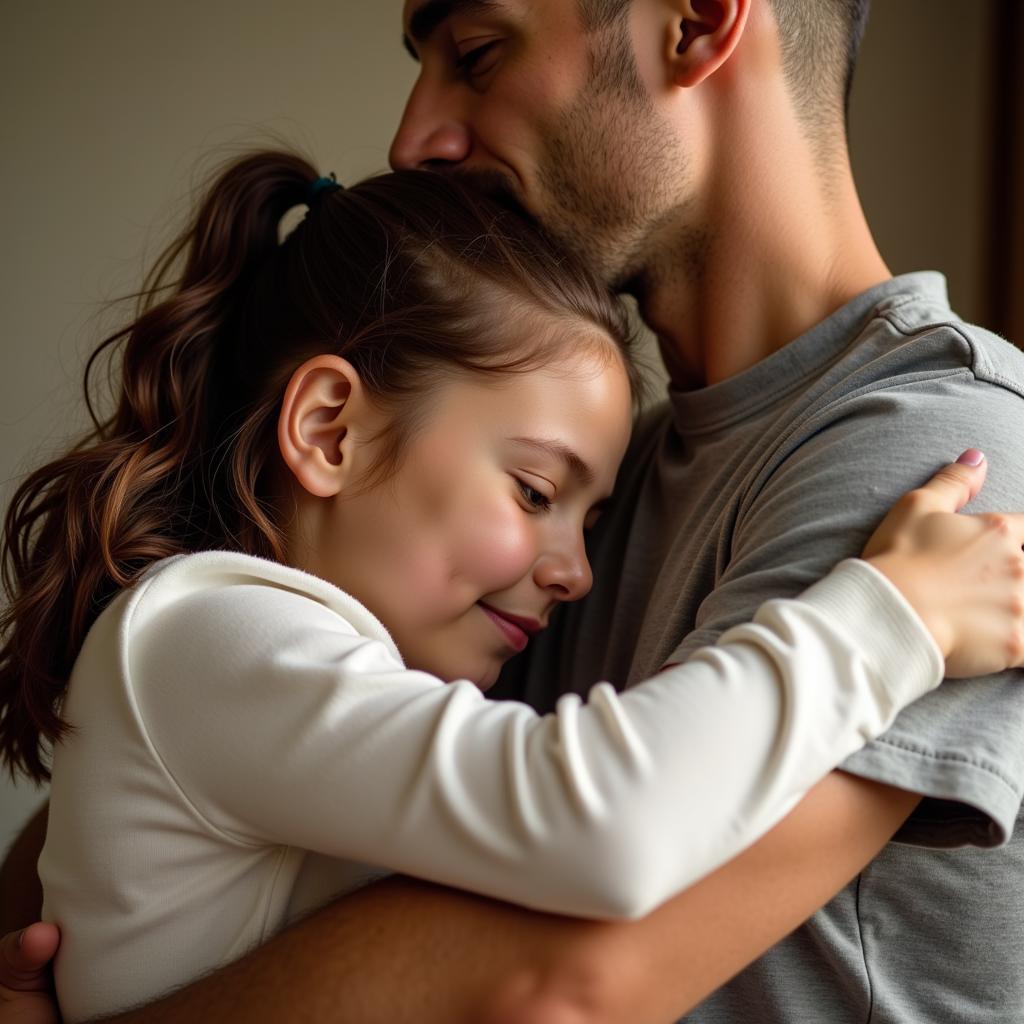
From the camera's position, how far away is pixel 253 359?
138 centimetres

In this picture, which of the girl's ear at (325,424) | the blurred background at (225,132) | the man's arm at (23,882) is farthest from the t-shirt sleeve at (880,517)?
the blurred background at (225,132)

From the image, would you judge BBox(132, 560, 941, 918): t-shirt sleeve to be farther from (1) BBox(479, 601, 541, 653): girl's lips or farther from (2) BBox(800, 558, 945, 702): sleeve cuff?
(1) BBox(479, 601, 541, 653): girl's lips

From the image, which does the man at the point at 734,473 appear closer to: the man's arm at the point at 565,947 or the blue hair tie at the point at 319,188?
the man's arm at the point at 565,947

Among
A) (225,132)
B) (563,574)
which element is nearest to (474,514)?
(563,574)

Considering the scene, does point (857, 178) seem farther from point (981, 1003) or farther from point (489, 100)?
point (981, 1003)

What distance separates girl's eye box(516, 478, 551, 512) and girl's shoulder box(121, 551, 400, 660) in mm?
240

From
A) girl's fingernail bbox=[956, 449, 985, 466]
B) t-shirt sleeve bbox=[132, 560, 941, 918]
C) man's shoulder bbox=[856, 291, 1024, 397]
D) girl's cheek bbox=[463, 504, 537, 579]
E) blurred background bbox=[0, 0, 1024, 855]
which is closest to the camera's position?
t-shirt sleeve bbox=[132, 560, 941, 918]

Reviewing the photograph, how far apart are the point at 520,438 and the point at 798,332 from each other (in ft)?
1.45

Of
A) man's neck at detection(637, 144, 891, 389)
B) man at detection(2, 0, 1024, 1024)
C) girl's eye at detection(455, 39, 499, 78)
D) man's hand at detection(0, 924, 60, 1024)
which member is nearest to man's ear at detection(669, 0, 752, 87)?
man at detection(2, 0, 1024, 1024)

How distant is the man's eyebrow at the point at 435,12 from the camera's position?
4.89 feet

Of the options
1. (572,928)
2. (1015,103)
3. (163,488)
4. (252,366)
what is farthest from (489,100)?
(1015,103)

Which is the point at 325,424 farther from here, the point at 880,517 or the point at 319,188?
the point at 880,517

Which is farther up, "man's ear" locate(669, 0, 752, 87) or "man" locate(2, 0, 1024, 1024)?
"man's ear" locate(669, 0, 752, 87)

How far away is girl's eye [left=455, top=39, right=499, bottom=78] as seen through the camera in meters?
1.53
